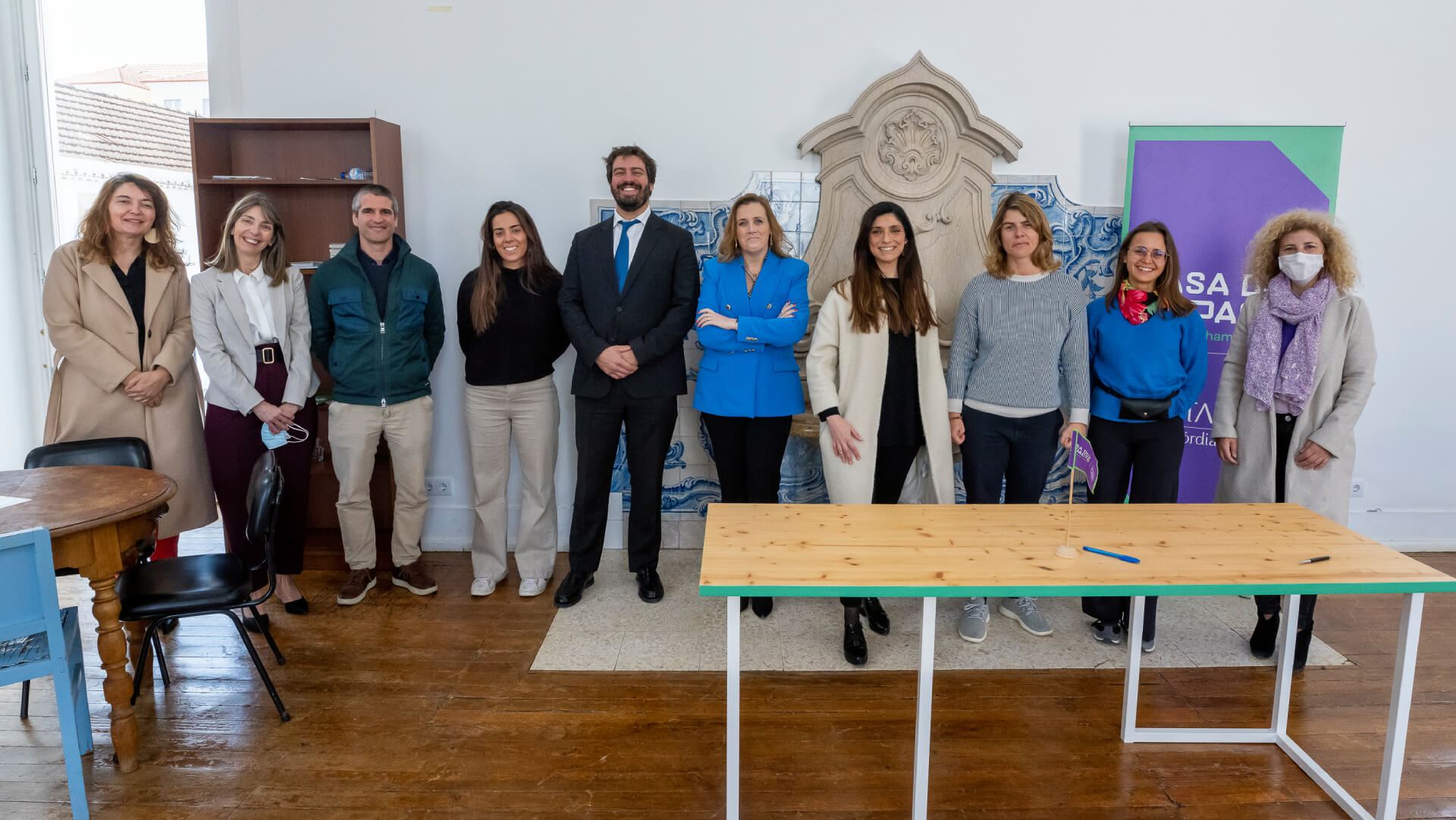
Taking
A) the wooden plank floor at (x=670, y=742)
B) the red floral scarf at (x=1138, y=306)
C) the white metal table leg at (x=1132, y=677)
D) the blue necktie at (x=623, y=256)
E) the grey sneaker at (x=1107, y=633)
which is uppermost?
the blue necktie at (x=623, y=256)

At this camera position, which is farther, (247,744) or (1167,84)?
(1167,84)

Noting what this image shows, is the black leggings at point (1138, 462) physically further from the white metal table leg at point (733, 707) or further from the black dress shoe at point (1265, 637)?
the white metal table leg at point (733, 707)

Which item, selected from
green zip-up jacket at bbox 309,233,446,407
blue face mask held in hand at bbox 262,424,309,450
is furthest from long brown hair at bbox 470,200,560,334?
blue face mask held in hand at bbox 262,424,309,450

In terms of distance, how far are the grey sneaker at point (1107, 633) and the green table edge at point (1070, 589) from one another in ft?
4.55

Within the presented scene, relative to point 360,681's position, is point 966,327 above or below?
above

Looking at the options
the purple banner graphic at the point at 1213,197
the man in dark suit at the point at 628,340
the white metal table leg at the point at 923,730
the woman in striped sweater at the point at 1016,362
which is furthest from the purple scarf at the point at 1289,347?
the man in dark suit at the point at 628,340

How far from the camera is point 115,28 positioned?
471 centimetres

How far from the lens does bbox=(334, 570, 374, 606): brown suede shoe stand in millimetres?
3734

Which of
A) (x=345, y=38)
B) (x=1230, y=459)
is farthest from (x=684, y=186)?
(x=1230, y=459)

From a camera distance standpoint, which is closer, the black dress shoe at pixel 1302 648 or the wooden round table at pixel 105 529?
the wooden round table at pixel 105 529

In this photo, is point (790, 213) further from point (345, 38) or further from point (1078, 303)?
point (345, 38)

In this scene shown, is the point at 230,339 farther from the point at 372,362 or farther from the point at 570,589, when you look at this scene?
the point at 570,589

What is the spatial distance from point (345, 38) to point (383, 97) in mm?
331

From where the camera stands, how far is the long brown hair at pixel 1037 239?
318 centimetres
